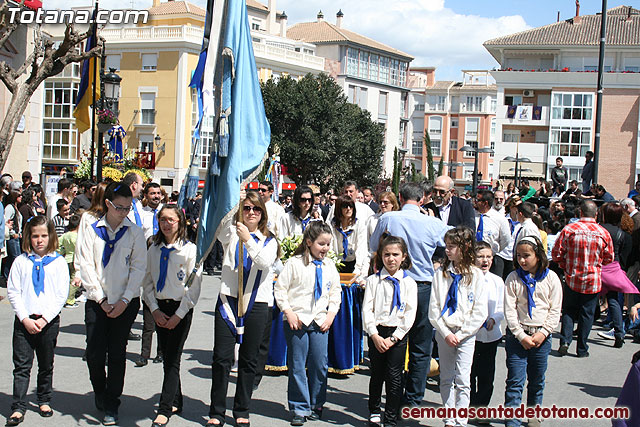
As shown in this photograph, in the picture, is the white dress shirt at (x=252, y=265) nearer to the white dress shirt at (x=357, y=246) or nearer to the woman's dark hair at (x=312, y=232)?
the woman's dark hair at (x=312, y=232)

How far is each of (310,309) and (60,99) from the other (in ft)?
171

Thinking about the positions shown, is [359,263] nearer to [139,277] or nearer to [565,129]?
[139,277]

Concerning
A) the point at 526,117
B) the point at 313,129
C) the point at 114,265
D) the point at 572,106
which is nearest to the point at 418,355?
the point at 114,265

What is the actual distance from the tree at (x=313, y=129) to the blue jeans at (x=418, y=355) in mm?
43349

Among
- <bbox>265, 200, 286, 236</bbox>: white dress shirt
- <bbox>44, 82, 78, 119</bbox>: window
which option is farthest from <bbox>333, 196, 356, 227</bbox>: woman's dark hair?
<bbox>44, 82, 78, 119</bbox>: window

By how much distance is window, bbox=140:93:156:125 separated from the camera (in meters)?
51.3

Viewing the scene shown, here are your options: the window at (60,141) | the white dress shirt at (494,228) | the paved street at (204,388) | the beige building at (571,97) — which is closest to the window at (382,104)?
the beige building at (571,97)

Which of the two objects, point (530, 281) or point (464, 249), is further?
point (530, 281)

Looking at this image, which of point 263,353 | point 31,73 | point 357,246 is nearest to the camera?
point 263,353

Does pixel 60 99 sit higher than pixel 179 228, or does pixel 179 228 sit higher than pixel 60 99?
pixel 60 99

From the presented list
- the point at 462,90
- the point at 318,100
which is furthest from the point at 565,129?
the point at 462,90

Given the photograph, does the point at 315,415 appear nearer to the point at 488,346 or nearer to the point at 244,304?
the point at 244,304

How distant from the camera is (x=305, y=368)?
6.50 m

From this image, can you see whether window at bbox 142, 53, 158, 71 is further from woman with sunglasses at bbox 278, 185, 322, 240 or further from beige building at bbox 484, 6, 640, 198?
woman with sunglasses at bbox 278, 185, 322, 240
